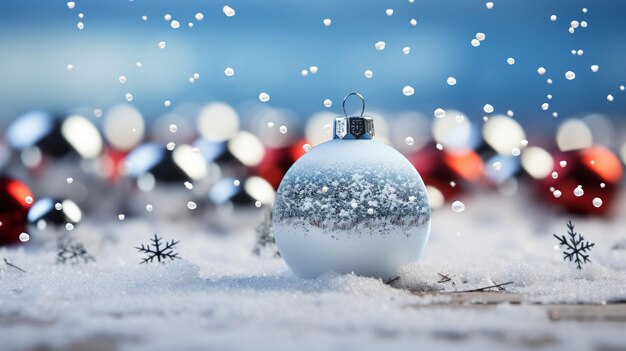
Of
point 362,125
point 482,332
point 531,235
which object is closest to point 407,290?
point 362,125

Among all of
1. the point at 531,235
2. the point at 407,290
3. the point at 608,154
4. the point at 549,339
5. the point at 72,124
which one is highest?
the point at 72,124

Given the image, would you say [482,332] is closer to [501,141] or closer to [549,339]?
[549,339]

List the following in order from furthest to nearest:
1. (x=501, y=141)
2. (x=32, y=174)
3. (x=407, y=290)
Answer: (x=501, y=141), (x=32, y=174), (x=407, y=290)

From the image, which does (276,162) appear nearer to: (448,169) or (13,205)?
(448,169)

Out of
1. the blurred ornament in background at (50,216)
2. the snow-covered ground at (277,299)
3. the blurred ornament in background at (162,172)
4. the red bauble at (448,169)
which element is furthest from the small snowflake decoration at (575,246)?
the blurred ornament in background at (50,216)

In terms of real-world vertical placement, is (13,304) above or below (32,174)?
A: below
